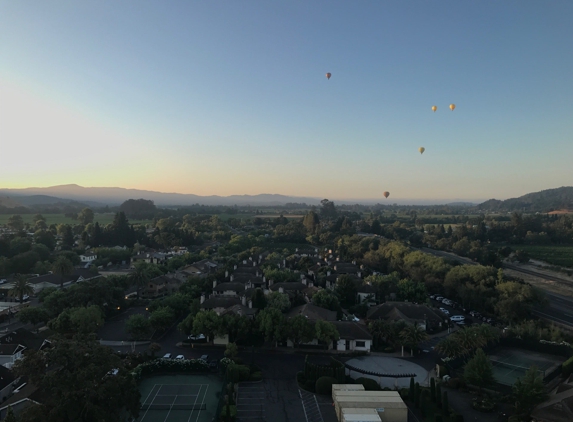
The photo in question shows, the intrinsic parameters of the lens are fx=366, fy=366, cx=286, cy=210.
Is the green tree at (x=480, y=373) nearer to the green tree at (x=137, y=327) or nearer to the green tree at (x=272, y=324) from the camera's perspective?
the green tree at (x=272, y=324)

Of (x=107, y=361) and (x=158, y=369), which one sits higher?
(x=107, y=361)

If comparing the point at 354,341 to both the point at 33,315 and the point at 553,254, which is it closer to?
the point at 33,315

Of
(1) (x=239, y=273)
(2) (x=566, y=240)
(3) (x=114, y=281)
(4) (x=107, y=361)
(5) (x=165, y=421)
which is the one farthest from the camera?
(2) (x=566, y=240)

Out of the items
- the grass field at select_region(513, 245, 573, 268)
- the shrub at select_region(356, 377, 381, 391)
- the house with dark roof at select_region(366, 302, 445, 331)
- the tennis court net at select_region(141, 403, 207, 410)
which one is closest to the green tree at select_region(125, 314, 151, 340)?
the tennis court net at select_region(141, 403, 207, 410)

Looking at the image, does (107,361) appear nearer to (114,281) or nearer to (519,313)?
(114,281)

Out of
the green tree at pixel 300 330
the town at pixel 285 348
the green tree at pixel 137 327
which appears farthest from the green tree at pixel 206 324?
the green tree at pixel 300 330

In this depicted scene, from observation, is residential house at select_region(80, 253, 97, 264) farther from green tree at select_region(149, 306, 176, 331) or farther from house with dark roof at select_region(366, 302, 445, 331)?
house with dark roof at select_region(366, 302, 445, 331)

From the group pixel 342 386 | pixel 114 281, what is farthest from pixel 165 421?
pixel 114 281
